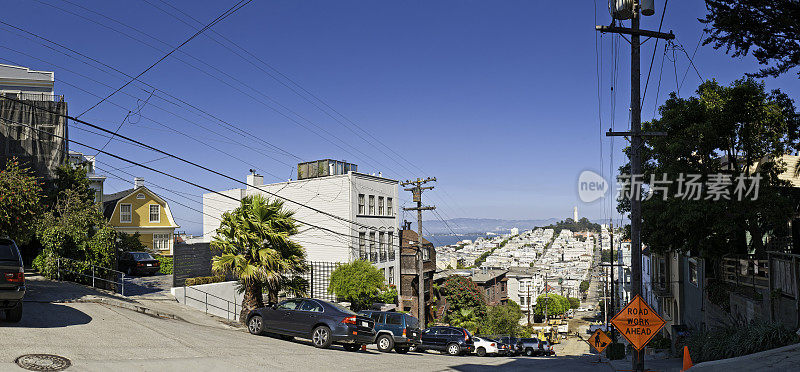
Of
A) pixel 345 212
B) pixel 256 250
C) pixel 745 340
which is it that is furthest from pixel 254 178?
pixel 745 340

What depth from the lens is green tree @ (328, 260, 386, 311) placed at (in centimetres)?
3212

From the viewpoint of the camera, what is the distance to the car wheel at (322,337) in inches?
639

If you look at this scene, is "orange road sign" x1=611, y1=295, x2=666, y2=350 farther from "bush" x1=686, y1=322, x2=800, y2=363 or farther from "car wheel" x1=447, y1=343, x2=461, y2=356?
"car wheel" x1=447, y1=343, x2=461, y2=356

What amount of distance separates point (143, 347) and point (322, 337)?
18.1 ft

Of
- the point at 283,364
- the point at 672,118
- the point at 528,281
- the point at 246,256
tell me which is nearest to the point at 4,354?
the point at 283,364

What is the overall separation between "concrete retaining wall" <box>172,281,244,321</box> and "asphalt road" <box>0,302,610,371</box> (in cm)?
699

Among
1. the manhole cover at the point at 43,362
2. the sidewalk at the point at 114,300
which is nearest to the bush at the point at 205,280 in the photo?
the sidewalk at the point at 114,300

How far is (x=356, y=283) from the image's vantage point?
32094 millimetres

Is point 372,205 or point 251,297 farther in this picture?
point 372,205

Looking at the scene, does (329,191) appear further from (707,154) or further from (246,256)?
(707,154)

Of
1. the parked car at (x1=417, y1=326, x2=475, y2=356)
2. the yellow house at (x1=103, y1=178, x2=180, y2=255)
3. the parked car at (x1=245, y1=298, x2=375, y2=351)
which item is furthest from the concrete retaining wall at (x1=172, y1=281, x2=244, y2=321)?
the yellow house at (x1=103, y1=178, x2=180, y2=255)

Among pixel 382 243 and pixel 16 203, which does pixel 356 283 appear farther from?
pixel 16 203

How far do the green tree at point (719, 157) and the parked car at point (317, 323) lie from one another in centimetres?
1066

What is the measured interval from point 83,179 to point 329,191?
16227 millimetres
